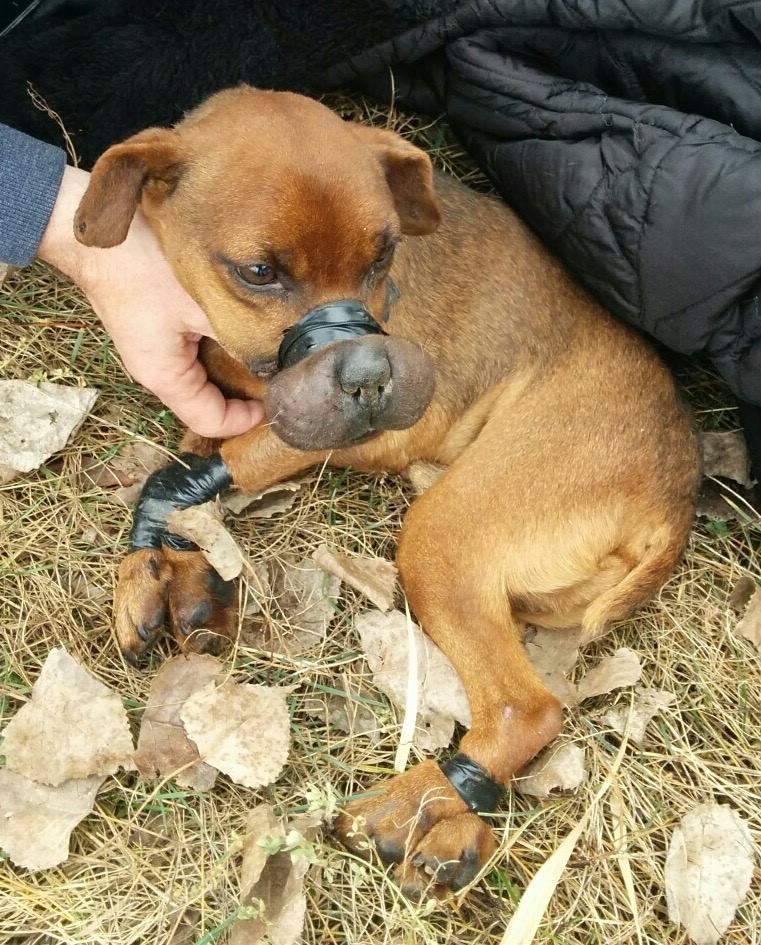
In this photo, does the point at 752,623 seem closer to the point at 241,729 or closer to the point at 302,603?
the point at 302,603

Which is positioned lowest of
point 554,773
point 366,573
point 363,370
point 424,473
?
point 554,773

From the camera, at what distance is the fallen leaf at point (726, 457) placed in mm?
3912

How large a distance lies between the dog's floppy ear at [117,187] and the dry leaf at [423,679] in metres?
1.76

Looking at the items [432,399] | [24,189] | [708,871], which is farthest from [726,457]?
[24,189]

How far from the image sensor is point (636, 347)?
11.8ft

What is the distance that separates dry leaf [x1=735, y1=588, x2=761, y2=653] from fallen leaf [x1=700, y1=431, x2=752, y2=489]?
0.53 metres

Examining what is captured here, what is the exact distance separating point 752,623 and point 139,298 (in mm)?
2783

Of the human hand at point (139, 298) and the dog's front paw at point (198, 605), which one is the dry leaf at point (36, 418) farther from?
the dog's front paw at point (198, 605)

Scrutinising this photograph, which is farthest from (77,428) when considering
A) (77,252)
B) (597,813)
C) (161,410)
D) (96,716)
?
(597,813)

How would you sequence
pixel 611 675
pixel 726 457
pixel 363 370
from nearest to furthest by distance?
pixel 363 370, pixel 611 675, pixel 726 457

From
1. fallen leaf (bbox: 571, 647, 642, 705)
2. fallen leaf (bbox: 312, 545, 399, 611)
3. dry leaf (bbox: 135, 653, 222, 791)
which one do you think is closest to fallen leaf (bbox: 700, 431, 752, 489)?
fallen leaf (bbox: 571, 647, 642, 705)

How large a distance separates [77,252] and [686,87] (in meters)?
2.35

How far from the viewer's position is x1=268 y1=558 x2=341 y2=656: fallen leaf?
139 inches

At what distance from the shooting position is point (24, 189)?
10.5ft
